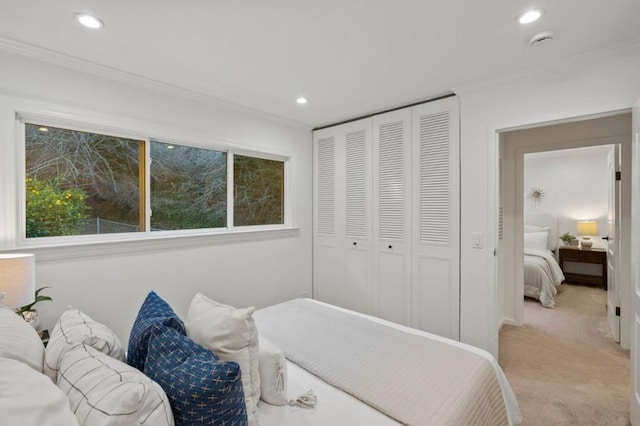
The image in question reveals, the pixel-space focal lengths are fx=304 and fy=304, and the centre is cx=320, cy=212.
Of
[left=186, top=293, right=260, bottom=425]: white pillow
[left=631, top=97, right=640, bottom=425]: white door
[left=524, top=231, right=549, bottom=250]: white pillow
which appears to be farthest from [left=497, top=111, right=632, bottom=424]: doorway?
[left=186, top=293, right=260, bottom=425]: white pillow

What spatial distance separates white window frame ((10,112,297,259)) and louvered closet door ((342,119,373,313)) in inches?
27.3

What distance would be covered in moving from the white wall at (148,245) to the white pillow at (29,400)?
5.32 feet

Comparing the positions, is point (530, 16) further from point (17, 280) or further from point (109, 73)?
point (17, 280)

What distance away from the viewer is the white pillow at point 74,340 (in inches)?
40.9

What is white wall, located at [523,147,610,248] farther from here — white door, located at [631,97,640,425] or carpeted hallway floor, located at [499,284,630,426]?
white door, located at [631,97,640,425]

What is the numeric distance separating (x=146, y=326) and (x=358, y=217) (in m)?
2.57

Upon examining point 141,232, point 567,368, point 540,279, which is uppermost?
point 141,232

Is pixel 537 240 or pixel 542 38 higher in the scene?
pixel 542 38

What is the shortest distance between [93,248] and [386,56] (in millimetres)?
2505

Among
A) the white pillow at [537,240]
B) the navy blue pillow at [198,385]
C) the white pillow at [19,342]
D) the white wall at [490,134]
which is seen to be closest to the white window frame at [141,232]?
the white pillow at [19,342]

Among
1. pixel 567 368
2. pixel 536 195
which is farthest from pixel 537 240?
pixel 567 368

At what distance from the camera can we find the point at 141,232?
256cm

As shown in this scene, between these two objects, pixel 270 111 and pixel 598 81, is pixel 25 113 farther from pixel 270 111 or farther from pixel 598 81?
pixel 598 81

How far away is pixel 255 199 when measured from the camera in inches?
137
